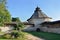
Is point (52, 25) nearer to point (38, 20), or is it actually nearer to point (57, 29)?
point (57, 29)

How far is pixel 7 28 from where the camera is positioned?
59906mm

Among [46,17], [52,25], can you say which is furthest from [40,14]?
[52,25]

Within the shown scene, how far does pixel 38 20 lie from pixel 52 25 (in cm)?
1509

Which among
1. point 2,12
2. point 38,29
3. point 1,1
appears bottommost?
point 38,29

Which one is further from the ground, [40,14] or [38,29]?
[40,14]

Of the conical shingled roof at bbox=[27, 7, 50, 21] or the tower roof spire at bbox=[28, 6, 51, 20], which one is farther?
the conical shingled roof at bbox=[27, 7, 50, 21]

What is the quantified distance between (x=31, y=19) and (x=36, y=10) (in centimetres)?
503

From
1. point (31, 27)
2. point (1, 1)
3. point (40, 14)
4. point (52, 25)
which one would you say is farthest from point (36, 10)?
point (1, 1)

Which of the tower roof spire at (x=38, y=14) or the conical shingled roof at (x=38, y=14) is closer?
the tower roof spire at (x=38, y=14)

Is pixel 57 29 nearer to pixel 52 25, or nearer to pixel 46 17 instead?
pixel 52 25

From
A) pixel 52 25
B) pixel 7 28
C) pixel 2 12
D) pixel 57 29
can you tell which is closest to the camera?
Result: pixel 2 12

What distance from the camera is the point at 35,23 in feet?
214

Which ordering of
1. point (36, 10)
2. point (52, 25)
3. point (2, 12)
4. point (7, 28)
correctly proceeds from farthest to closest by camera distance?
point (36, 10)
point (7, 28)
point (52, 25)
point (2, 12)

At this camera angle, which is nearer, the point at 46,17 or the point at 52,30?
the point at 52,30
